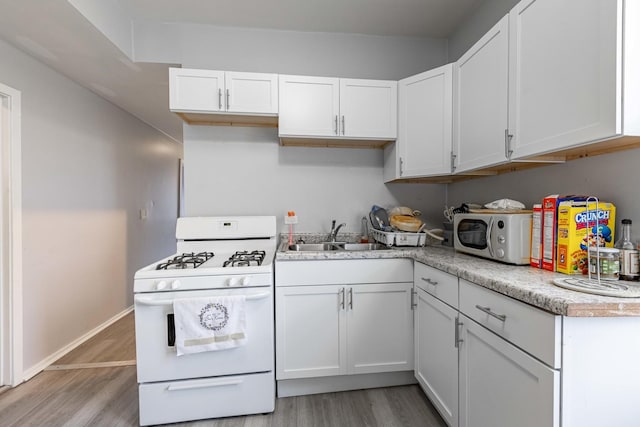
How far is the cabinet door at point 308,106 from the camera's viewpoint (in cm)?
200

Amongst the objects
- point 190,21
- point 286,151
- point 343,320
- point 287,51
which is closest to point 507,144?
point 343,320

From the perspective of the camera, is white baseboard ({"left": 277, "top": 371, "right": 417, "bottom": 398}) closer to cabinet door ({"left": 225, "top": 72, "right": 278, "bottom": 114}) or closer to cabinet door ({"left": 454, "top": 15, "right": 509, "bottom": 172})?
cabinet door ({"left": 454, "top": 15, "right": 509, "bottom": 172})

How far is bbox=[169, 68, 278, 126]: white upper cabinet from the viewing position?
192 cm

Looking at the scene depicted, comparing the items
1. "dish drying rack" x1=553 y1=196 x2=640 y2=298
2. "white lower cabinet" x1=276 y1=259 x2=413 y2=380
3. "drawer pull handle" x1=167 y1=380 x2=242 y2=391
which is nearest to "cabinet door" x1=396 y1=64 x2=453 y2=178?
"white lower cabinet" x1=276 y1=259 x2=413 y2=380

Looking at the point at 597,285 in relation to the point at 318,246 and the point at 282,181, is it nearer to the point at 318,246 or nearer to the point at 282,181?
the point at 318,246

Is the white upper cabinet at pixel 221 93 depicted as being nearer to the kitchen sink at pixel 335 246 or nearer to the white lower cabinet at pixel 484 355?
the kitchen sink at pixel 335 246

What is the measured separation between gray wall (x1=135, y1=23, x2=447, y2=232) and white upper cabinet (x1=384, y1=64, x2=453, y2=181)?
40 cm

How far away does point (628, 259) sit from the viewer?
3.35 ft

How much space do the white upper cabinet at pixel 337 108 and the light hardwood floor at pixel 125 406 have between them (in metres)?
1.72

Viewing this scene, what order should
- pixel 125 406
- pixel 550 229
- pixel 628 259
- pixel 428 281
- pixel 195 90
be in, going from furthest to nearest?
pixel 195 90 < pixel 125 406 < pixel 428 281 < pixel 550 229 < pixel 628 259

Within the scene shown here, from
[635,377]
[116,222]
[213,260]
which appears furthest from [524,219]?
[116,222]

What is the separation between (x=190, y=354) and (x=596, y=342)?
1.67 m

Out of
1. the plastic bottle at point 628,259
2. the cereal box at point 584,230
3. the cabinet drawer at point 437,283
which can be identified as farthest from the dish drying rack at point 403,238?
the plastic bottle at point 628,259

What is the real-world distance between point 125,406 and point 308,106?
221 cm
